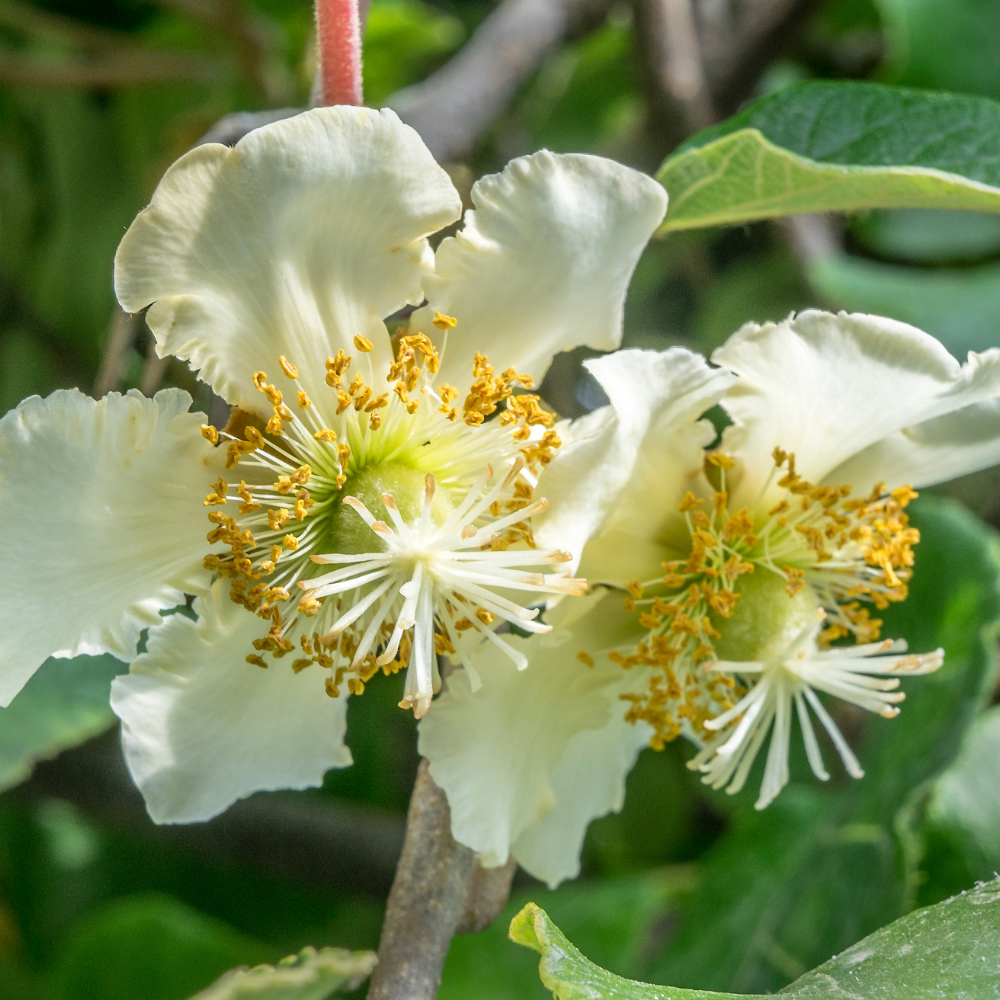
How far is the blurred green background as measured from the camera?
93 centimetres

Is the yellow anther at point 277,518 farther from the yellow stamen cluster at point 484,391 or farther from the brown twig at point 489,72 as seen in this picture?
the brown twig at point 489,72

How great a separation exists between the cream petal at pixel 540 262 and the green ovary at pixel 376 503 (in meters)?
0.07

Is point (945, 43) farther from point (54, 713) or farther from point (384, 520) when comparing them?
point (54, 713)

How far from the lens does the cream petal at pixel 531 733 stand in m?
0.61

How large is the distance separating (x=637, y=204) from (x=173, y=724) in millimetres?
409

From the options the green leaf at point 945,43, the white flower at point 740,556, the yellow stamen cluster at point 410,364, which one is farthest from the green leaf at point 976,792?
the green leaf at point 945,43

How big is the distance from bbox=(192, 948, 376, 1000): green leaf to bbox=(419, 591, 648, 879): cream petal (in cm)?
12

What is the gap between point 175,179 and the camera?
0.55 meters

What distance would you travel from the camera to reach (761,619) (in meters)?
0.72

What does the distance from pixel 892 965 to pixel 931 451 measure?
34 centimetres

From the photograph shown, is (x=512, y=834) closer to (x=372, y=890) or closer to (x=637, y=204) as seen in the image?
(x=637, y=204)

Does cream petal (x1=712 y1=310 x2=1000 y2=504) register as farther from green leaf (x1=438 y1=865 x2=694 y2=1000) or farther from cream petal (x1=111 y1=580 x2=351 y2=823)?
green leaf (x1=438 y1=865 x2=694 y2=1000)

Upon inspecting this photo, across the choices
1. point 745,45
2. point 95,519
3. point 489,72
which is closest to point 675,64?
point 745,45

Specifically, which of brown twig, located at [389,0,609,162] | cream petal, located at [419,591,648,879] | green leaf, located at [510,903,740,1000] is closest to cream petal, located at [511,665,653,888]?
cream petal, located at [419,591,648,879]
